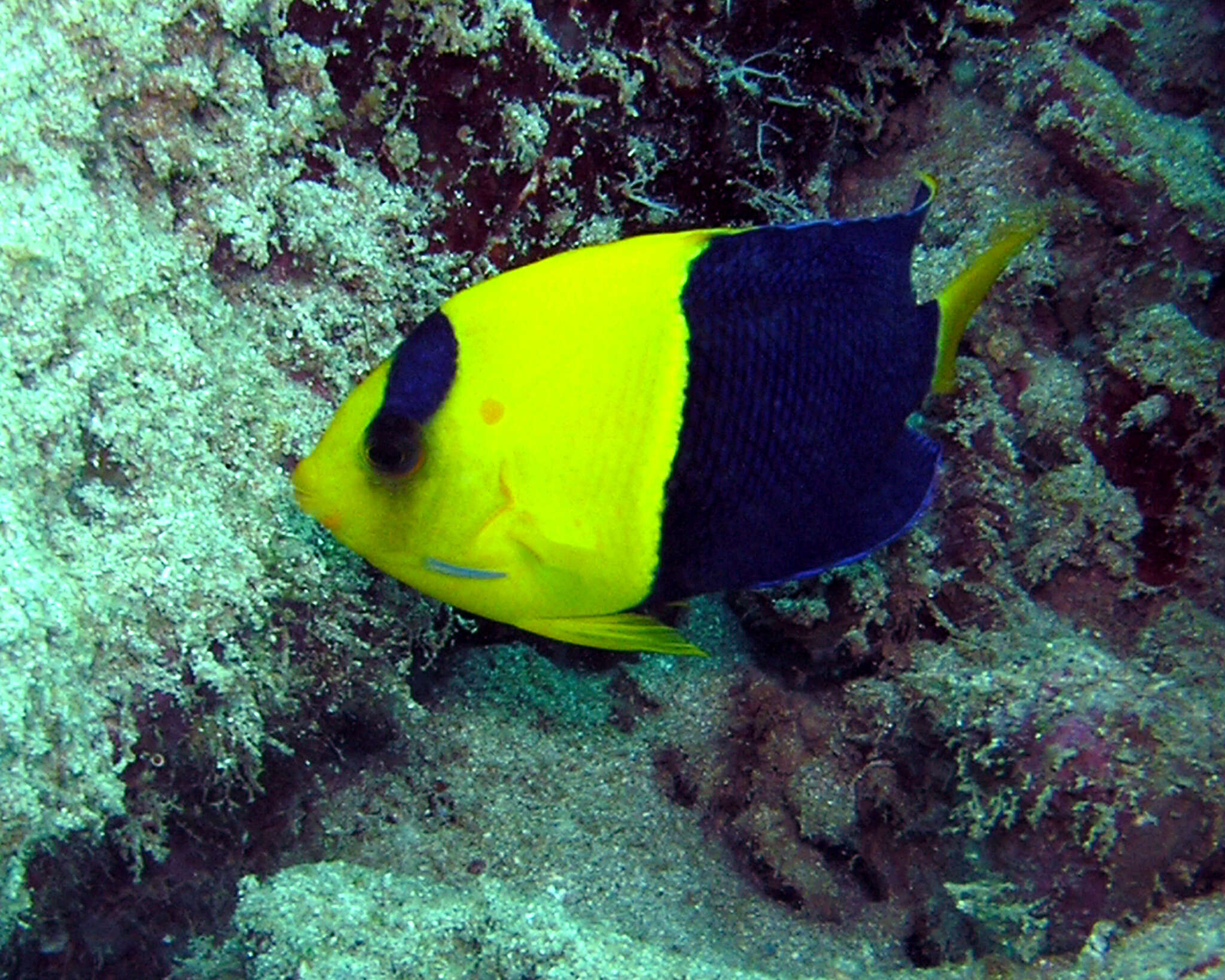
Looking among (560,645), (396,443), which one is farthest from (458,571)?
(560,645)

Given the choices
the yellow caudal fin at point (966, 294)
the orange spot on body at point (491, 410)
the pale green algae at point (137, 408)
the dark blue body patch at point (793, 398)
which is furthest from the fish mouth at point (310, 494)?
the yellow caudal fin at point (966, 294)

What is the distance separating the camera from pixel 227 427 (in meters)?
2.43

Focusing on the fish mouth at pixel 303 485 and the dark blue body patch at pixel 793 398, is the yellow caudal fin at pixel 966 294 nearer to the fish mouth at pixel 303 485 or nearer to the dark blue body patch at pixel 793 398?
the dark blue body patch at pixel 793 398

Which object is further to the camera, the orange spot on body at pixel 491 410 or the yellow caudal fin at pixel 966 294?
the yellow caudal fin at pixel 966 294

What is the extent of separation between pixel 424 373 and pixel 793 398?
72cm

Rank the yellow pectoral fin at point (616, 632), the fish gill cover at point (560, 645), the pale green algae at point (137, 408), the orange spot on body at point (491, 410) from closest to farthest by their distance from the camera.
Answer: the orange spot on body at point (491, 410), the yellow pectoral fin at point (616, 632), the pale green algae at point (137, 408), the fish gill cover at point (560, 645)

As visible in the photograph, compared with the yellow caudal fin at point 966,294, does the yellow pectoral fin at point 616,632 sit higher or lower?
lower

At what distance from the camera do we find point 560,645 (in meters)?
3.96

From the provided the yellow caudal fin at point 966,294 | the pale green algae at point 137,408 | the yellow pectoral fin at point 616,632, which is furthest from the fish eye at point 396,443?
the yellow caudal fin at point 966,294

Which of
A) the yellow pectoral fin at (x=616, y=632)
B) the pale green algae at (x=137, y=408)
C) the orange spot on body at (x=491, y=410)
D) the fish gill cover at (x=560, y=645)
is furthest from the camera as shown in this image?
the fish gill cover at (x=560, y=645)

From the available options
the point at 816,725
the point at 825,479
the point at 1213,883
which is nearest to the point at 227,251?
the point at 825,479

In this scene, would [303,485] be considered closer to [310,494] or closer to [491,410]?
[310,494]

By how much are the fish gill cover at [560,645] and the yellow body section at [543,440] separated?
92 centimetres

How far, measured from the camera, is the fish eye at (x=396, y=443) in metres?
1.66
